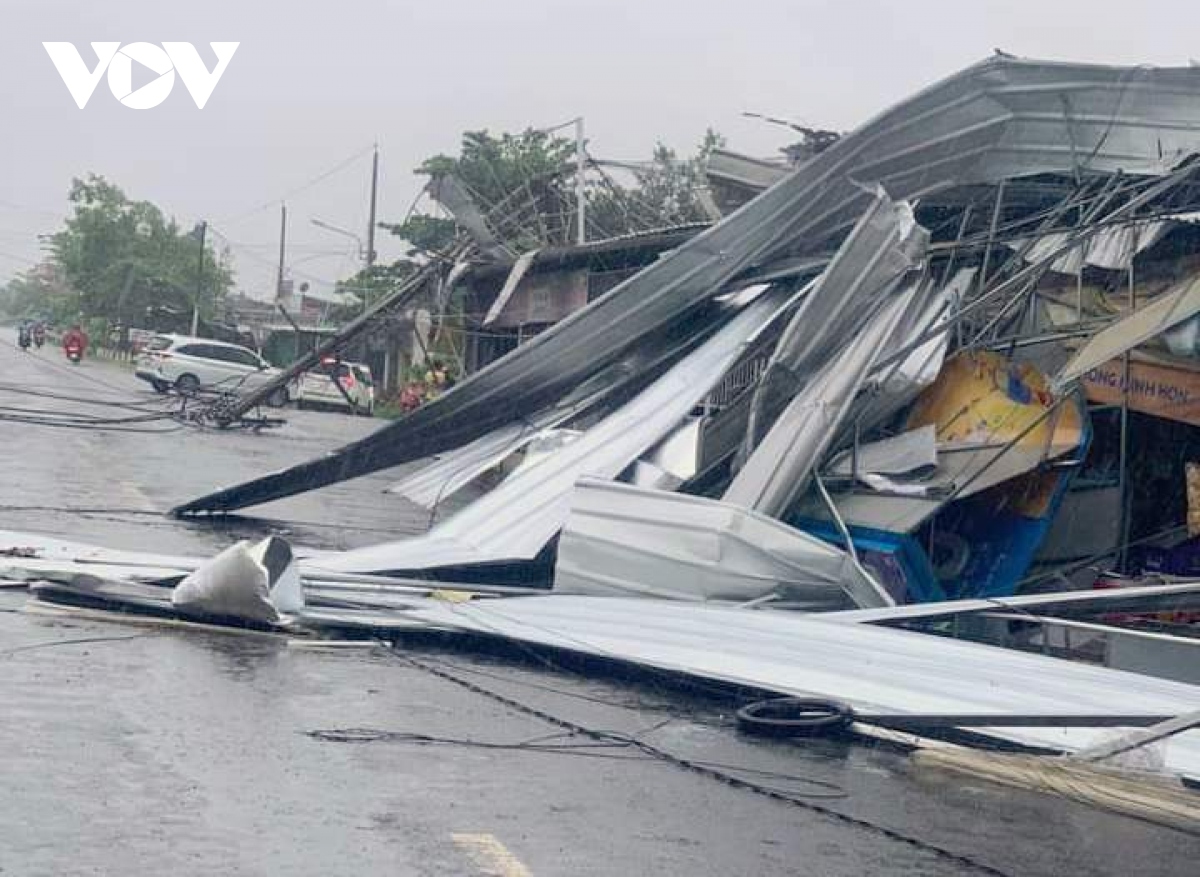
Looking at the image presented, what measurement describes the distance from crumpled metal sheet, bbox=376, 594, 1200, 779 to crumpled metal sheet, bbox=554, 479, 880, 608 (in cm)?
32

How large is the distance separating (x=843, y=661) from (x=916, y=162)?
6236 millimetres

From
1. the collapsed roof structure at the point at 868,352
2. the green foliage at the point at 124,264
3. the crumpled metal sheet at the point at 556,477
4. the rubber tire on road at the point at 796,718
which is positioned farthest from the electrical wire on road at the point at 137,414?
the green foliage at the point at 124,264

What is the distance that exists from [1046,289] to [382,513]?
8635 millimetres

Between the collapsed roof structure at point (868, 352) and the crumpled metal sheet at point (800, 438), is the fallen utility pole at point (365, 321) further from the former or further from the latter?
the crumpled metal sheet at point (800, 438)

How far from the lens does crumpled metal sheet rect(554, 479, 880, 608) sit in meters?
11.3

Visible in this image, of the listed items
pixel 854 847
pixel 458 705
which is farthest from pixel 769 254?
pixel 854 847

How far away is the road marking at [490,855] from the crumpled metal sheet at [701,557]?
5.55m

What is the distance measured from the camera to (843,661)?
9.23 metres

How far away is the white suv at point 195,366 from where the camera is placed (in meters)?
46.7

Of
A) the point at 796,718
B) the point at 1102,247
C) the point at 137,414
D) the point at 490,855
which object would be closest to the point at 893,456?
the point at 1102,247

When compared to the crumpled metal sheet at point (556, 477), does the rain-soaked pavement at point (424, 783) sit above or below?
below

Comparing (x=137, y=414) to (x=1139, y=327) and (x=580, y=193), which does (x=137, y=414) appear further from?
(x=1139, y=327)

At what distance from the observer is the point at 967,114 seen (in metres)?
14.2

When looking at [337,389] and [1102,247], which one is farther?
[337,389]
